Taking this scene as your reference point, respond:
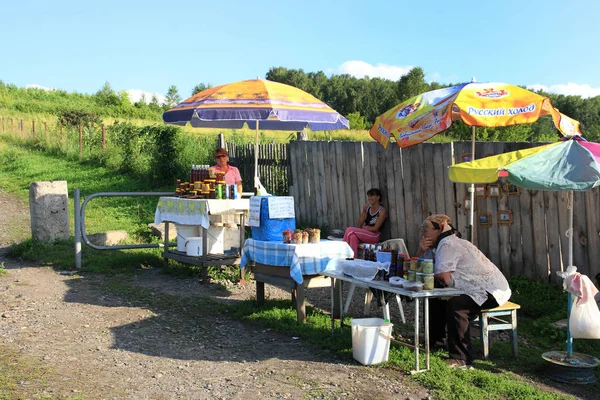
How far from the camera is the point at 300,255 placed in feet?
23.8

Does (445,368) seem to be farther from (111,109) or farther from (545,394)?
(111,109)

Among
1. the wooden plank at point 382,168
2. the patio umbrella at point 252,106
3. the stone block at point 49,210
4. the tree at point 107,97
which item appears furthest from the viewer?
the tree at point 107,97

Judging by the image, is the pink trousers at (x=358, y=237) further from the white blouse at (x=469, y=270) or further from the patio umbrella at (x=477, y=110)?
the white blouse at (x=469, y=270)

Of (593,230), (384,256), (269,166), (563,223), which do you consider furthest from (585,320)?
(269,166)

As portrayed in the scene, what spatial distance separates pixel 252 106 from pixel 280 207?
1.97m

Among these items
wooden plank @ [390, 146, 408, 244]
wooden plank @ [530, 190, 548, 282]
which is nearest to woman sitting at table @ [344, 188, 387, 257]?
wooden plank @ [390, 146, 408, 244]

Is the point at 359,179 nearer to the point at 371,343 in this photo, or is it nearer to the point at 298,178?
the point at 298,178

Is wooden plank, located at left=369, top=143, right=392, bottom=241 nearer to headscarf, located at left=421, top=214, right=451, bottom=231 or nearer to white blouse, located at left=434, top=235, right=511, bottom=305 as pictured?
headscarf, located at left=421, top=214, right=451, bottom=231

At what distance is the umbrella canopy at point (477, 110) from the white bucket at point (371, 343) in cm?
250

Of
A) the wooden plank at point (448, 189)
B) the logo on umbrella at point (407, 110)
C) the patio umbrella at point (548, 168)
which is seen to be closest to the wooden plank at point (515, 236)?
the wooden plank at point (448, 189)

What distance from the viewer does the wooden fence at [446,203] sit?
26.8 ft

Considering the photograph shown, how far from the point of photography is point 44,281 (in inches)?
370

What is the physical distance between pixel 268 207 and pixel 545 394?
374 cm

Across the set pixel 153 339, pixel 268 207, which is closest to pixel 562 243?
pixel 268 207
